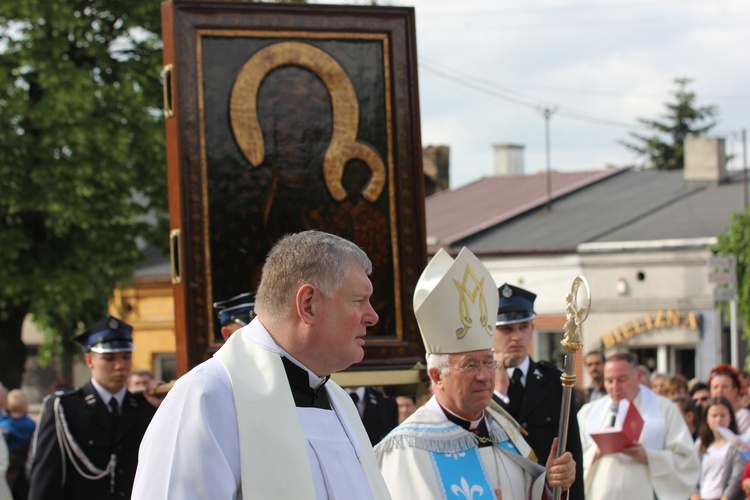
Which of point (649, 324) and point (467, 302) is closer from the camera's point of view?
point (467, 302)

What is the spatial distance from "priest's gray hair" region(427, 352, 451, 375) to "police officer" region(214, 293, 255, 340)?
5.09 ft

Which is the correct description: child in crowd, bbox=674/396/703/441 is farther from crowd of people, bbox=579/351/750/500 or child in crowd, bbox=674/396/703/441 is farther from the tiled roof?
the tiled roof

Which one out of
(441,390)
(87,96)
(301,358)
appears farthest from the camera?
(87,96)

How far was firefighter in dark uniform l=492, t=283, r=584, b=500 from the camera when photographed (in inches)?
268

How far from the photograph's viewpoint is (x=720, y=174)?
35.1 m

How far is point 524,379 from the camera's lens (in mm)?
6965

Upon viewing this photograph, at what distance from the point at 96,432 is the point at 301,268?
15.1 feet

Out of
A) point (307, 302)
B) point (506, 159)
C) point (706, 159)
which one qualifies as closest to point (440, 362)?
point (307, 302)

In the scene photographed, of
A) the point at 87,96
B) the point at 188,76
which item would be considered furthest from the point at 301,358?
the point at 87,96

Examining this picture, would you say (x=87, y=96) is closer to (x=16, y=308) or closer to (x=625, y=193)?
(x=16, y=308)

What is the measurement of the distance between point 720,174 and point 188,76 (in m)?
29.1

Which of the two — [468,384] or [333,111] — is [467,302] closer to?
[468,384]

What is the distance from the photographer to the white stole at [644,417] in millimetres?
9188

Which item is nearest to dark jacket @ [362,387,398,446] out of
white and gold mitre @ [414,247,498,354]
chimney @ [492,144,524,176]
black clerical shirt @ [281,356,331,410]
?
white and gold mitre @ [414,247,498,354]
